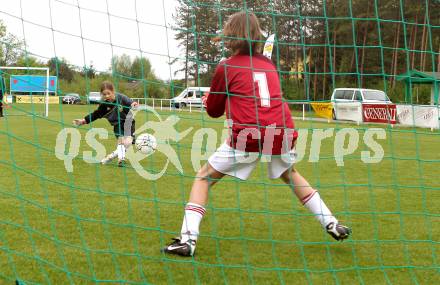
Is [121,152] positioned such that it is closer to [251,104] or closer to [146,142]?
[146,142]

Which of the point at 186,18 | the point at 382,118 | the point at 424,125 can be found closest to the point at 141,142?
the point at 186,18

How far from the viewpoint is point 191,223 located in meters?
3.55

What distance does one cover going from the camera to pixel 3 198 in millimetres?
5203

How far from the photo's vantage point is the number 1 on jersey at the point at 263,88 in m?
3.51

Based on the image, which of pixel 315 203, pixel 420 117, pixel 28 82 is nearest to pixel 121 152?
pixel 28 82

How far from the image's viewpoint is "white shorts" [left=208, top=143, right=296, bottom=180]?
3.59 m

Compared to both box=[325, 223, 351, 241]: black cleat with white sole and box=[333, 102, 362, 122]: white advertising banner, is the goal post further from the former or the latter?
box=[333, 102, 362, 122]: white advertising banner

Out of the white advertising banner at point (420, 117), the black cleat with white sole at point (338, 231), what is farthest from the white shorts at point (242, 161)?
the white advertising banner at point (420, 117)

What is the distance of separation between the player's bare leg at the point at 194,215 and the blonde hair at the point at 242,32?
824mm

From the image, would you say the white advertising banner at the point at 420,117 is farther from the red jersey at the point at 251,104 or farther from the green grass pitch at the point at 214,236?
the red jersey at the point at 251,104

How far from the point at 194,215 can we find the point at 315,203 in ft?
2.81

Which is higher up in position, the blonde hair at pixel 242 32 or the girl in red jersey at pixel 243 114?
the blonde hair at pixel 242 32

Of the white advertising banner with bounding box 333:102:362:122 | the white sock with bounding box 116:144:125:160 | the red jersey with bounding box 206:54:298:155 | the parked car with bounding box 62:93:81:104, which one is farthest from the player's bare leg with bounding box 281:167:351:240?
the white advertising banner with bounding box 333:102:362:122

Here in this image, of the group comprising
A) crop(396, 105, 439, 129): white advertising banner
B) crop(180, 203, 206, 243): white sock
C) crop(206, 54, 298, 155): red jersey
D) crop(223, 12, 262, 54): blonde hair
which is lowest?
crop(396, 105, 439, 129): white advertising banner
